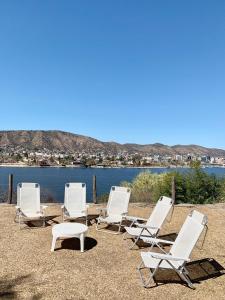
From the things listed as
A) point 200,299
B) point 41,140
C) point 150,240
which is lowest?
point 200,299

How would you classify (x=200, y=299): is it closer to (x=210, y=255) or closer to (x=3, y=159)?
(x=210, y=255)

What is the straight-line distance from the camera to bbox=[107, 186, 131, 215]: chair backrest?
31.7ft

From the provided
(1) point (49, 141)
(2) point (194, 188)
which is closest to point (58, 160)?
(1) point (49, 141)

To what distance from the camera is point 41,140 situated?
6909 inches

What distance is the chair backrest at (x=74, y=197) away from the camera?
9.75m

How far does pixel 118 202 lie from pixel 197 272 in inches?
151

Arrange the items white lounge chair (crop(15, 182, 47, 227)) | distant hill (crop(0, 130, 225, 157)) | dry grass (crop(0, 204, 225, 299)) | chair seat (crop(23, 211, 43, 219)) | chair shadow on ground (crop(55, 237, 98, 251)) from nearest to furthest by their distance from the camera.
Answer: dry grass (crop(0, 204, 225, 299)) → chair shadow on ground (crop(55, 237, 98, 251)) → chair seat (crop(23, 211, 43, 219)) → white lounge chair (crop(15, 182, 47, 227)) → distant hill (crop(0, 130, 225, 157))

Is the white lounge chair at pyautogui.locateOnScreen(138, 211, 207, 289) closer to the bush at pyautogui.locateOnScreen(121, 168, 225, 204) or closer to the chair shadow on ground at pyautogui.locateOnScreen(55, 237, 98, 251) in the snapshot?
the chair shadow on ground at pyautogui.locateOnScreen(55, 237, 98, 251)

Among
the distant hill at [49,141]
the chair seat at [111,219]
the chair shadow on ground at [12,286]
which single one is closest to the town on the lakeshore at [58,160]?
the distant hill at [49,141]

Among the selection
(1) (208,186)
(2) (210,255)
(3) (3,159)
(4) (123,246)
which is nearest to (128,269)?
(4) (123,246)

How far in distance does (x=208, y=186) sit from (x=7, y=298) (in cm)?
1382

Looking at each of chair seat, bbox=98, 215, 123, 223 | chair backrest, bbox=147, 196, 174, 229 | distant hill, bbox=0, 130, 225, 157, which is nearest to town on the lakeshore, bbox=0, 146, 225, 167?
distant hill, bbox=0, 130, 225, 157

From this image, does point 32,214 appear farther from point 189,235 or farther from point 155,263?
point 189,235

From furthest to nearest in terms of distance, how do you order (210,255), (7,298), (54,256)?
(210,255) < (54,256) < (7,298)
